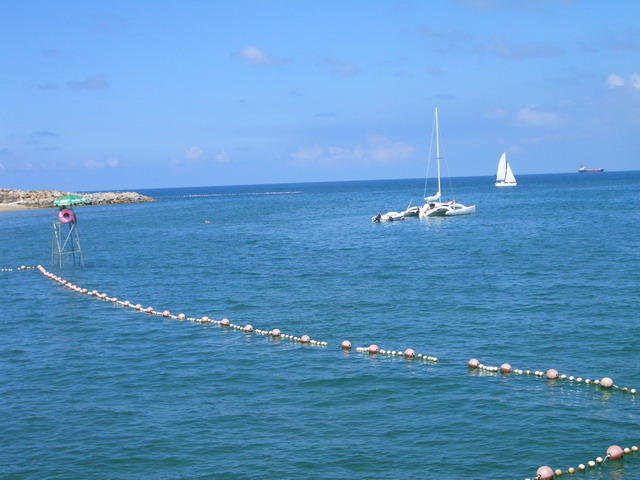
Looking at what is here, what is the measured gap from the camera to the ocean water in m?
19.7

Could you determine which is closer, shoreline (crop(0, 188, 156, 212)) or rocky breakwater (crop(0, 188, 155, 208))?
shoreline (crop(0, 188, 156, 212))

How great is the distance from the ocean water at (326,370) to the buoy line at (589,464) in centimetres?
28

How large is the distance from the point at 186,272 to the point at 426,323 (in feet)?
86.5

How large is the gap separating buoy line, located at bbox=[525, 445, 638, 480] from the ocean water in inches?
10.9

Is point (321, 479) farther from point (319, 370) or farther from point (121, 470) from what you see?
point (319, 370)

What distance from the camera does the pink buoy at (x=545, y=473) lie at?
17719mm

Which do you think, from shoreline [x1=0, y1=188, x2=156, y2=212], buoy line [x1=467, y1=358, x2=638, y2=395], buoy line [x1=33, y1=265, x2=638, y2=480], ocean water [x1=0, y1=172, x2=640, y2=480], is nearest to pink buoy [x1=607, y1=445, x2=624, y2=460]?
buoy line [x1=33, y1=265, x2=638, y2=480]

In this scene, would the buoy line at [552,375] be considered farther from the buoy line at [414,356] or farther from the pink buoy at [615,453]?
the pink buoy at [615,453]

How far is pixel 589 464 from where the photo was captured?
729 inches

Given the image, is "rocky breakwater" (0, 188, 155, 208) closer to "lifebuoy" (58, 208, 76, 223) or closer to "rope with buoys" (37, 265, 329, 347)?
"lifebuoy" (58, 208, 76, 223)

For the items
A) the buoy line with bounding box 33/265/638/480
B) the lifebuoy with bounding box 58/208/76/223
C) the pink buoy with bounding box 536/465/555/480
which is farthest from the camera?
the lifebuoy with bounding box 58/208/76/223

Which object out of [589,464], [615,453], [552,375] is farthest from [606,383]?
[589,464]

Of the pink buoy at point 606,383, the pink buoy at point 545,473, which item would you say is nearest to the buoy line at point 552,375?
the pink buoy at point 606,383

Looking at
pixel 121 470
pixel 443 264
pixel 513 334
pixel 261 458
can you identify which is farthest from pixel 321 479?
pixel 443 264
